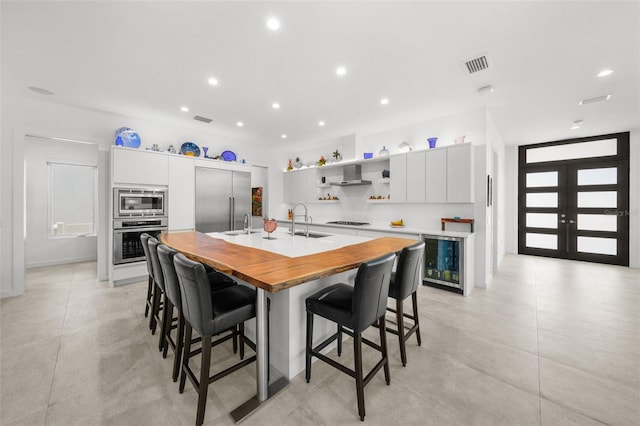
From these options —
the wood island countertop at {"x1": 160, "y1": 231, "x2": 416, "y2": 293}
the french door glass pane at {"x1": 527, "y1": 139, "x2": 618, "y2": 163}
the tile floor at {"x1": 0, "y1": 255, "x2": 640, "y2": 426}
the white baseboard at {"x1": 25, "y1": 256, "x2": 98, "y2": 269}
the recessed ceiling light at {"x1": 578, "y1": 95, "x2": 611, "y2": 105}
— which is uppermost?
the recessed ceiling light at {"x1": 578, "y1": 95, "x2": 611, "y2": 105}

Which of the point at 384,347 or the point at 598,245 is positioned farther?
the point at 598,245

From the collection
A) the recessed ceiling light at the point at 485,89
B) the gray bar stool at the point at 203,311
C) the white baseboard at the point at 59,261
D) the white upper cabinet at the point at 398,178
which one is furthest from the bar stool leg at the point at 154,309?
the white baseboard at the point at 59,261

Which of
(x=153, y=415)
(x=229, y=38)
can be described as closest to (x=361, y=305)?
(x=153, y=415)

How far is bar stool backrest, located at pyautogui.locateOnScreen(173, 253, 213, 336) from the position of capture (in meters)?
1.43

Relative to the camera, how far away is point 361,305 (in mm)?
1554

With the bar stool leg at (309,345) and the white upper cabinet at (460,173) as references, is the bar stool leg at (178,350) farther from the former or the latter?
the white upper cabinet at (460,173)

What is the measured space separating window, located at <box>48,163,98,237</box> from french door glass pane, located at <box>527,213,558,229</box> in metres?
10.6

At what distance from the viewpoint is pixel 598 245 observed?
5.68 m

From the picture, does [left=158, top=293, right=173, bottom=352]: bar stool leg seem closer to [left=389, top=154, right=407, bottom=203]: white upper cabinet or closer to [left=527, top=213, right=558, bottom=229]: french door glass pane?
[left=389, top=154, right=407, bottom=203]: white upper cabinet

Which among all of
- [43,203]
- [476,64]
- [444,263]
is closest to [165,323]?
[444,263]

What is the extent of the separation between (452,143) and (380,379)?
3.80 m

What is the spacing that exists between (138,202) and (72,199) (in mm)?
2956

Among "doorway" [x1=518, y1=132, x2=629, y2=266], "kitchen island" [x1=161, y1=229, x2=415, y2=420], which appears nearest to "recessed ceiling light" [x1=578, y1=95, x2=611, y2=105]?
"doorway" [x1=518, y1=132, x2=629, y2=266]

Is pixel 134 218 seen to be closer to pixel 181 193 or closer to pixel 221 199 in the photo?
pixel 181 193
